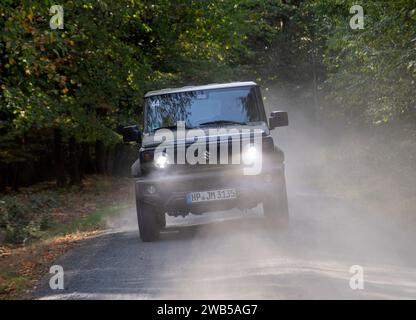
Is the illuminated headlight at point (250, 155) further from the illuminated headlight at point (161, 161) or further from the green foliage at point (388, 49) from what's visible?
the green foliage at point (388, 49)

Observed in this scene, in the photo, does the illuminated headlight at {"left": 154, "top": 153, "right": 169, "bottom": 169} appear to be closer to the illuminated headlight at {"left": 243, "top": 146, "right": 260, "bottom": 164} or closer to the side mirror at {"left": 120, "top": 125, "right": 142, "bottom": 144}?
the side mirror at {"left": 120, "top": 125, "right": 142, "bottom": 144}

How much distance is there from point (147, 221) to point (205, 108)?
6.78 ft

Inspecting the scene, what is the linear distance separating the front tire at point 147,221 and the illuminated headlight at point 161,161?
24.9 inches

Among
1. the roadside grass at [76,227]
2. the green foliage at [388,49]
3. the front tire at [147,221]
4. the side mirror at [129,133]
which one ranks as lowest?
the roadside grass at [76,227]

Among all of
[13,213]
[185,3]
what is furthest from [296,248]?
[185,3]

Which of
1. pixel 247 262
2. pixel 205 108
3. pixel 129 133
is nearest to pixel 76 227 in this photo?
pixel 129 133

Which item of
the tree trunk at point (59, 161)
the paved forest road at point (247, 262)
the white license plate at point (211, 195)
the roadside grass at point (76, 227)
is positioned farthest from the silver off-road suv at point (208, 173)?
the tree trunk at point (59, 161)

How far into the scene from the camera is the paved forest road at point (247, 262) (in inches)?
262

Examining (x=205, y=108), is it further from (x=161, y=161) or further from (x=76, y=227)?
(x=76, y=227)

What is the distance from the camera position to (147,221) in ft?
35.1

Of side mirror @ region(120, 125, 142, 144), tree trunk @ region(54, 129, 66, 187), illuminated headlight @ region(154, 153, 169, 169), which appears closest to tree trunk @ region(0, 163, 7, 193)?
tree trunk @ region(54, 129, 66, 187)

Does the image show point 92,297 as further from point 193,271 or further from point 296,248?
point 296,248

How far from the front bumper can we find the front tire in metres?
0.17

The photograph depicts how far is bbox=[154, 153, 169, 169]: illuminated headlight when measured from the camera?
1042 cm
